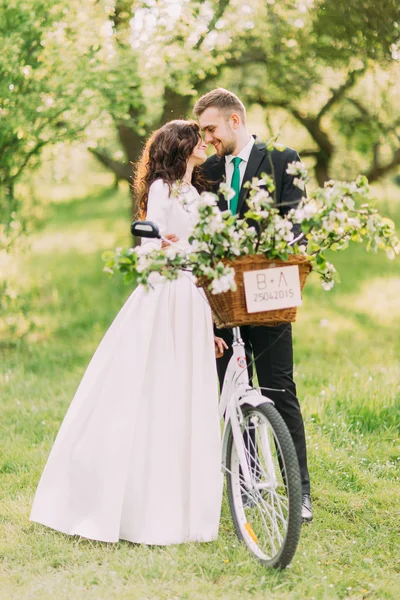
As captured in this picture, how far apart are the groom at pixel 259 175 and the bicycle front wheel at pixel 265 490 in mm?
252

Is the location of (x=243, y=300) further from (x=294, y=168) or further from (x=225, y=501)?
(x=225, y=501)

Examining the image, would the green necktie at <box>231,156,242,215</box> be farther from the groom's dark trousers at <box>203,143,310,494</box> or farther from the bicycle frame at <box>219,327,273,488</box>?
the bicycle frame at <box>219,327,273,488</box>

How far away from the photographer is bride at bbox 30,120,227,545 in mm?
4000

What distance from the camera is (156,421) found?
406 centimetres

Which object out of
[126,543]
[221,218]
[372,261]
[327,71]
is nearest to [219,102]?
[221,218]

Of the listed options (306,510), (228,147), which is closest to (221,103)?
(228,147)

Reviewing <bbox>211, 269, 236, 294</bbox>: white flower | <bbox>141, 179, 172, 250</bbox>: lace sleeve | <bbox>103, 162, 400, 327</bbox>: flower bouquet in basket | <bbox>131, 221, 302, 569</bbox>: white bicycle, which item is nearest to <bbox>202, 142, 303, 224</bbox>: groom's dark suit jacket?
<bbox>141, 179, 172, 250</bbox>: lace sleeve

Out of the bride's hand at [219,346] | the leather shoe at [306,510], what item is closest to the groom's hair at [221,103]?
the bride's hand at [219,346]

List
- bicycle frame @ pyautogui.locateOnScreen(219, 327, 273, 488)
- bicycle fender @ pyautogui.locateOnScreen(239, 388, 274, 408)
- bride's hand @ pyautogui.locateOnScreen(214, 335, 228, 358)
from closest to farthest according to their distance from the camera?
bicycle fender @ pyautogui.locateOnScreen(239, 388, 274, 408), bicycle frame @ pyautogui.locateOnScreen(219, 327, 273, 488), bride's hand @ pyautogui.locateOnScreen(214, 335, 228, 358)

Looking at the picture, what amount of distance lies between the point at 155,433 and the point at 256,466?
0.52m

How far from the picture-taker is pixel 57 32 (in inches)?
297

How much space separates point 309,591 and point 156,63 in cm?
608

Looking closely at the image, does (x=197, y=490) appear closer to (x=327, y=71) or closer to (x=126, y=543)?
(x=126, y=543)

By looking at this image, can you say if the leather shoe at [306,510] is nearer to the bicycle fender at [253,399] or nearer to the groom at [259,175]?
the groom at [259,175]
